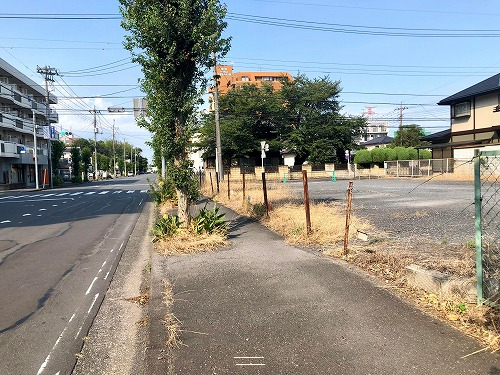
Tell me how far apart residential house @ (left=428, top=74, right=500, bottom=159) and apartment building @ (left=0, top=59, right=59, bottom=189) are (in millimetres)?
43610

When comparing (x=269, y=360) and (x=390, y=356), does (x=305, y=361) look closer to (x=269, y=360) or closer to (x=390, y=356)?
(x=269, y=360)

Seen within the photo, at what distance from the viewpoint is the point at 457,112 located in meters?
38.2

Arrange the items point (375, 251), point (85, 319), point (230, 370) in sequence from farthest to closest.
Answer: point (375, 251) < point (85, 319) < point (230, 370)

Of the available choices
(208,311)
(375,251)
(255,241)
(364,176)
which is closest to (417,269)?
(375,251)

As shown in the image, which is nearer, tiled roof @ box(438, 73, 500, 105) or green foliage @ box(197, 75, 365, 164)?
tiled roof @ box(438, 73, 500, 105)

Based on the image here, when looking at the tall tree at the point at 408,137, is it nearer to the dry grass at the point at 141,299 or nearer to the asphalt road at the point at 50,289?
the asphalt road at the point at 50,289

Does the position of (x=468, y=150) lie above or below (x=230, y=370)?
above

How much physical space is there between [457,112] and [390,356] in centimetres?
4048

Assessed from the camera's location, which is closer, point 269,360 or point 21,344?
point 269,360

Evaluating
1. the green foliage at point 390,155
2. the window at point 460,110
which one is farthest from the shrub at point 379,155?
the window at point 460,110

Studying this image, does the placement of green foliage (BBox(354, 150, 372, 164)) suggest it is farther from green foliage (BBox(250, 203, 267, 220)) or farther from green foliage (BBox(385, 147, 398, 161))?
green foliage (BBox(250, 203, 267, 220))

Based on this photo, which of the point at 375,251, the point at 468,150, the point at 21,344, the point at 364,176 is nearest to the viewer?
the point at 21,344

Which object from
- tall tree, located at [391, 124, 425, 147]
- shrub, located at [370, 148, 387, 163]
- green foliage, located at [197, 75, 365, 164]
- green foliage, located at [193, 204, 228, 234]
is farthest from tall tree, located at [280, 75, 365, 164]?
green foliage, located at [193, 204, 228, 234]

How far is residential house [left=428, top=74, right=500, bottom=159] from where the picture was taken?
111 feet
